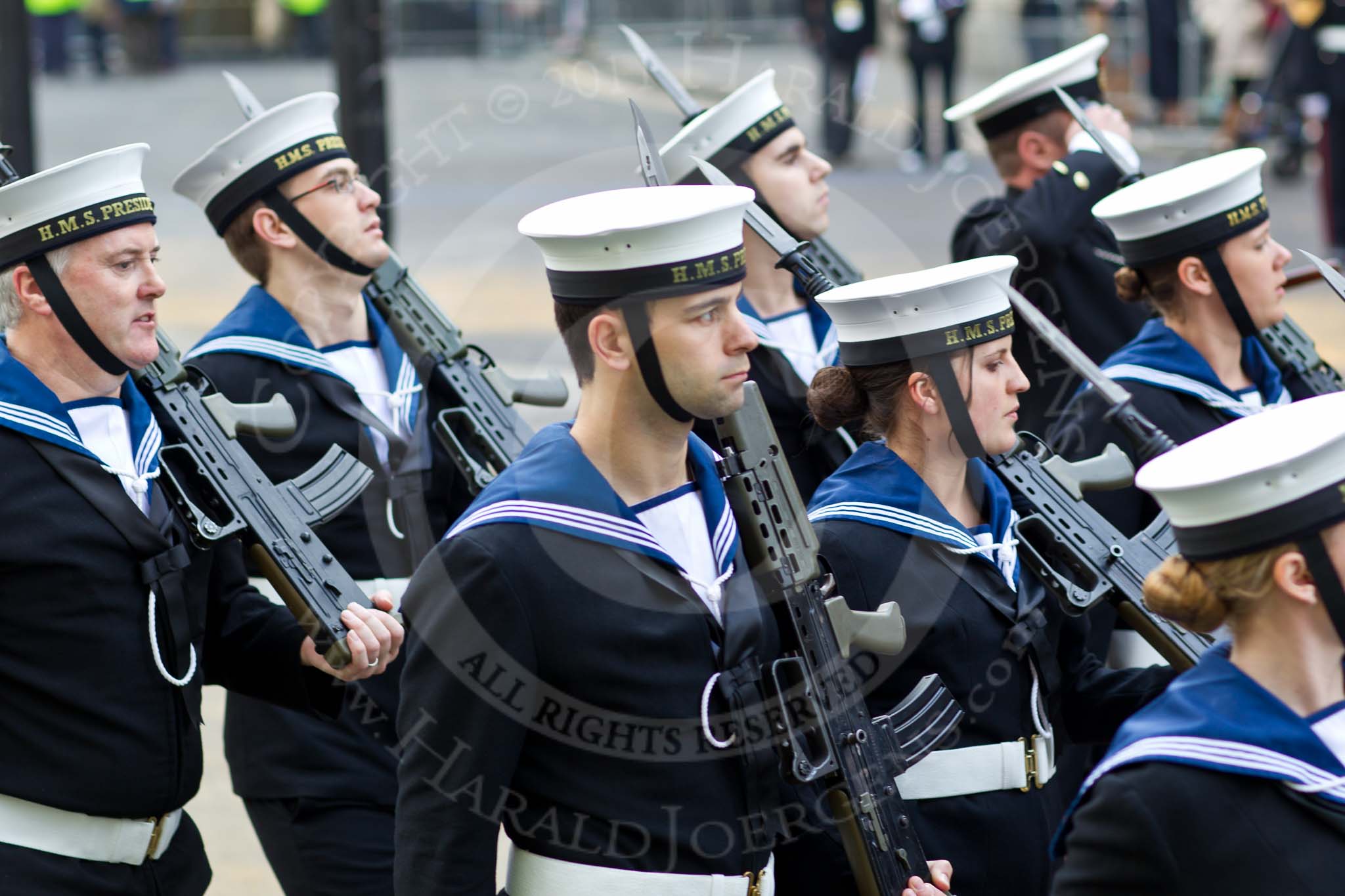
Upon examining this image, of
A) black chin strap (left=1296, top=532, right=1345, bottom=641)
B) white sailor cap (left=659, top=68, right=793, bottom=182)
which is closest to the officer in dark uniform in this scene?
white sailor cap (left=659, top=68, right=793, bottom=182)

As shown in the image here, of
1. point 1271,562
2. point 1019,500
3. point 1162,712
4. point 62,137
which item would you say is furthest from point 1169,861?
point 62,137

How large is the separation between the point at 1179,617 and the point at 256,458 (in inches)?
86.1

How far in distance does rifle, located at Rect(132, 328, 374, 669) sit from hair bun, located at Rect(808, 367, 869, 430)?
3.03ft

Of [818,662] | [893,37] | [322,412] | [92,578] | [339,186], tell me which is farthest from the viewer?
[893,37]

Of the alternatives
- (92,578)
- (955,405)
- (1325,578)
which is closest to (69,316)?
(92,578)

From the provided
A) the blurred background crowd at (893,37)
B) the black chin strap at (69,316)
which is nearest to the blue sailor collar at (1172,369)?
the black chin strap at (69,316)

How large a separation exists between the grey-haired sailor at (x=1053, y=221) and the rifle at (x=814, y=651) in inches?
83.7

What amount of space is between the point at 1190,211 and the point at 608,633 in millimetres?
2042

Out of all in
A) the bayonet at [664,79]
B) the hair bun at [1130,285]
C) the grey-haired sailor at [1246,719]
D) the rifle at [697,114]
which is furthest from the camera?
the bayonet at [664,79]

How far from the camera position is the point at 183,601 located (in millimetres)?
3254

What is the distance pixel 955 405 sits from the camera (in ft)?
10.6

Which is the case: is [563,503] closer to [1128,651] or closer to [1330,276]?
[1128,651]

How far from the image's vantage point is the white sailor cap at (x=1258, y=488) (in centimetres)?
228

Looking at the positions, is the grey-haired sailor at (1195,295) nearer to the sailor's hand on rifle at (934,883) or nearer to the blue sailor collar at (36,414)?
the sailor's hand on rifle at (934,883)
